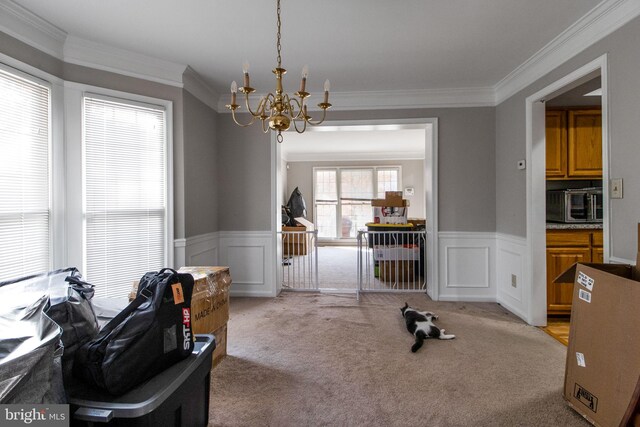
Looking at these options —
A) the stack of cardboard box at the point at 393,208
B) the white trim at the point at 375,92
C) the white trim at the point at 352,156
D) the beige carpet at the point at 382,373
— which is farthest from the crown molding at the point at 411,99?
the white trim at the point at 352,156

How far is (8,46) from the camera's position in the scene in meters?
2.10

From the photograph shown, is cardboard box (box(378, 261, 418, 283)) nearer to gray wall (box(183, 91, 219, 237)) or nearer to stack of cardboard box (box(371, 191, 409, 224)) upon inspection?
stack of cardboard box (box(371, 191, 409, 224))

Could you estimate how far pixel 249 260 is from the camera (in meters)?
4.03

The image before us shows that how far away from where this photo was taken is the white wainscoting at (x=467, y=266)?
12.3 feet

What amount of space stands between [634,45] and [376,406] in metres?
2.80

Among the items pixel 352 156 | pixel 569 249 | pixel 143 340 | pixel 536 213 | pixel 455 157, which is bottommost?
pixel 143 340

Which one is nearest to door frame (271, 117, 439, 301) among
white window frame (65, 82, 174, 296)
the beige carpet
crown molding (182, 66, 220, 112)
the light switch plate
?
the beige carpet

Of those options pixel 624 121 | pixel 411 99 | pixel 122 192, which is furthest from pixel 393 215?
pixel 122 192

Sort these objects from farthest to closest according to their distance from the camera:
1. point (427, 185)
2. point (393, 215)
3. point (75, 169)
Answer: point (393, 215) → point (427, 185) → point (75, 169)

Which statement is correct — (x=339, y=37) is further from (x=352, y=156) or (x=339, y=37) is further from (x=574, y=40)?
(x=352, y=156)

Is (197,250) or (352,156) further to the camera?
(352,156)

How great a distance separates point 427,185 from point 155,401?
3692 mm

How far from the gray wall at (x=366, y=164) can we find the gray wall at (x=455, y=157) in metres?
4.50

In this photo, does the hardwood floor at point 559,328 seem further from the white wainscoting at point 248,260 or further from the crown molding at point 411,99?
the white wainscoting at point 248,260
